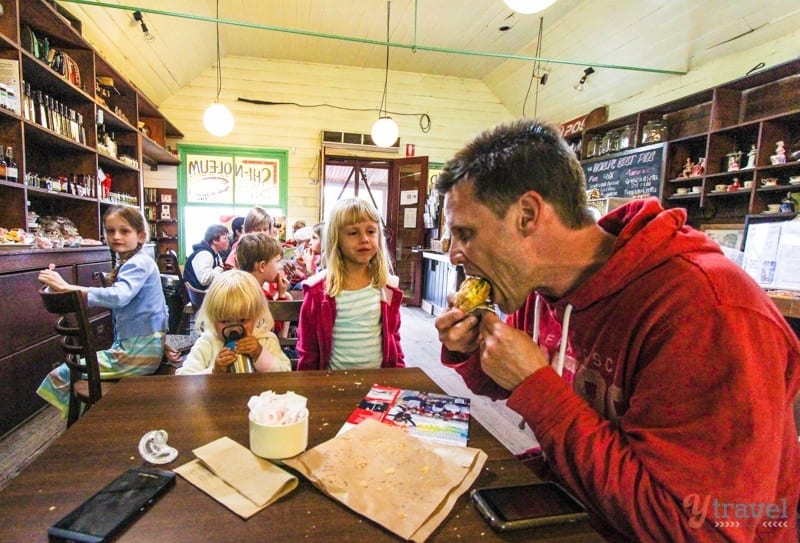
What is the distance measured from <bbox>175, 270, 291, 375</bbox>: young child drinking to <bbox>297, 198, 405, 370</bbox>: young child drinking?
0.19 meters

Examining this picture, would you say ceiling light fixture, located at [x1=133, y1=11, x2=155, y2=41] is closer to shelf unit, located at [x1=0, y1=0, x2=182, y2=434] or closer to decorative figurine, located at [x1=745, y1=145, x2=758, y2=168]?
shelf unit, located at [x1=0, y1=0, x2=182, y2=434]

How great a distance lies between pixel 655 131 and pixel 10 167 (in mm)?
6222

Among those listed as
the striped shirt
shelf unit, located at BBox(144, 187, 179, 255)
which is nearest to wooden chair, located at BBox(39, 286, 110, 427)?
the striped shirt

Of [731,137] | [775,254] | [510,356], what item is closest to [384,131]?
[731,137]

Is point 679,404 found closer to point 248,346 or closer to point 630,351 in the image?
point 630,351

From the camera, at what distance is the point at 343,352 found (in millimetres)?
1779

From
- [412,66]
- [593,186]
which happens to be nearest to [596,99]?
[593,186]

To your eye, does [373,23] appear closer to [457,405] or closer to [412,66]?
[412,66]

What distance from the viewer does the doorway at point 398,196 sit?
6.85 metres

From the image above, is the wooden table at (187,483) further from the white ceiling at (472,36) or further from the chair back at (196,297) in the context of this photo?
the white ceiling at (472,36)

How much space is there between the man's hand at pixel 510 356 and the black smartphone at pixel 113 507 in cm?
64

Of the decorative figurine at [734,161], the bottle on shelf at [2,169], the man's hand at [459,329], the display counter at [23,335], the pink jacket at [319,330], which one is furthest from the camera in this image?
the decorative figurine at [734,161]

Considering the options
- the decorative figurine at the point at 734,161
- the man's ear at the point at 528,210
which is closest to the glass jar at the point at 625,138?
the decorative figurine at the point at 734,161

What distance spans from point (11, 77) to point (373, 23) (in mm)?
4188
